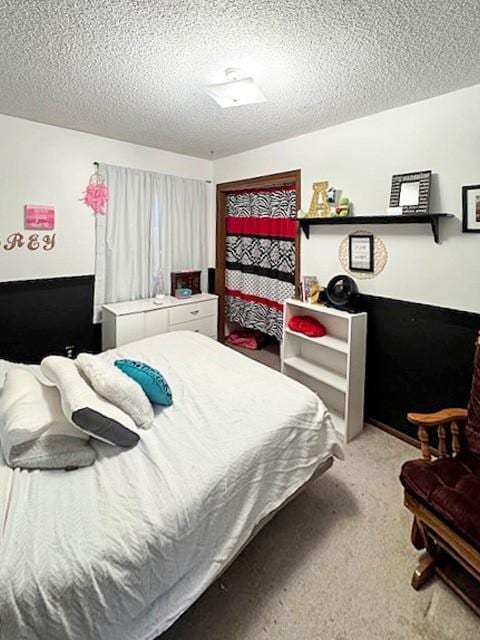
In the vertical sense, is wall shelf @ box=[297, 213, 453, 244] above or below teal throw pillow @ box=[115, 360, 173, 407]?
above

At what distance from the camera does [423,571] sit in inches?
61.1

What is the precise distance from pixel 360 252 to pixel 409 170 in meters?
0.66

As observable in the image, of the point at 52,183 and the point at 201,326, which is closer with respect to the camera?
the point at 52,183

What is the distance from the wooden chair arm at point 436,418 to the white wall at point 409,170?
2.57 ft

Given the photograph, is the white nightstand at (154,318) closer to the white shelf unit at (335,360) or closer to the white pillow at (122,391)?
the white shelf unit at (335,360)

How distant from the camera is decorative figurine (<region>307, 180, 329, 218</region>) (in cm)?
301

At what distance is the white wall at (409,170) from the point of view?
220 centimetres

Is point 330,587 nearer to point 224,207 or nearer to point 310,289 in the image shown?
point 310,289

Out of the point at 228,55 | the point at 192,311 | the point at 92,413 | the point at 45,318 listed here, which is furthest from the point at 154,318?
the point at 228,55

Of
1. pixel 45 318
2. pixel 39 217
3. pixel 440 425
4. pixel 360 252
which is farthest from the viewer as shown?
pixel 45 318

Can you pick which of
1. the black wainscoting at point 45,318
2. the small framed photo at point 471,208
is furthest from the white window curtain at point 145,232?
the small framed photo at point 471,208

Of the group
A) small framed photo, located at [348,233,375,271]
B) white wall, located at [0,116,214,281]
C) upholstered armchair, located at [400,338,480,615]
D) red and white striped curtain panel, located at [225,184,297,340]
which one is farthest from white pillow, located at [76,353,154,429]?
red and white striped curtain panel, located at [225,184,297,340]

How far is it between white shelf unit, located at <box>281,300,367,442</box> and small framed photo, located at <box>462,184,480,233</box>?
89 cm

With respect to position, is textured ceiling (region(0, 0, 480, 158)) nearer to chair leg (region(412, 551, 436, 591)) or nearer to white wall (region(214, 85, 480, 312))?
white wall (region(214, 85, 480, 312))
